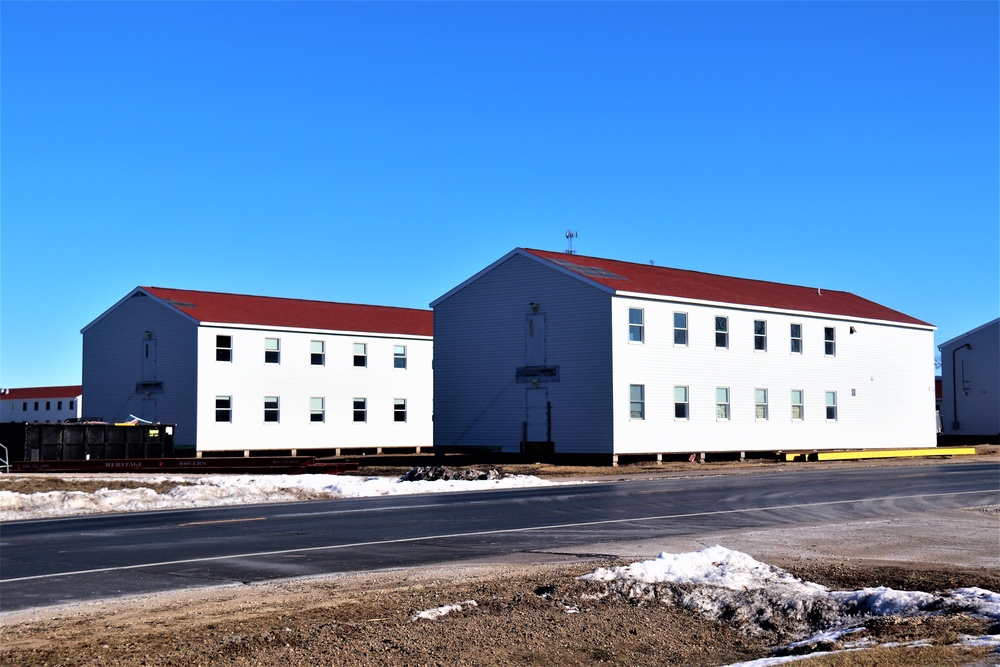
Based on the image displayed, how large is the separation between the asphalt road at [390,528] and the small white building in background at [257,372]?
2455 centimetres

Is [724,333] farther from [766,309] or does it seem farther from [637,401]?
[637,401]

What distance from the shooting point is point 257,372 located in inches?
1966

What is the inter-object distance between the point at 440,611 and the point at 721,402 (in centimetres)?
3502

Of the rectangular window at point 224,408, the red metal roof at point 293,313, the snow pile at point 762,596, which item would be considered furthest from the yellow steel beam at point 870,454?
the snow pile at point 762,596

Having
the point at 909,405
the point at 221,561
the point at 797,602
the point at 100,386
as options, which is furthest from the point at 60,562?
the point at 909,405

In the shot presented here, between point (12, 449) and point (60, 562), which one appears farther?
point (12, 449)

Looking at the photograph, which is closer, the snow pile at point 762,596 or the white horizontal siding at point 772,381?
the snow pile at point 762,596

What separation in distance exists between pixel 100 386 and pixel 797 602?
4862 cm

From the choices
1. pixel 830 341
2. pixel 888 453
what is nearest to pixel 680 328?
pixel 830 341

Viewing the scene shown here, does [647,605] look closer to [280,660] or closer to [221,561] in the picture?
[280,660]

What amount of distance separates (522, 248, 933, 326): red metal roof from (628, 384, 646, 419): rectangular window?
3525mm

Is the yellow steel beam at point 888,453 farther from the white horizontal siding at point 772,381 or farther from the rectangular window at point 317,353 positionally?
the rectangular window at point 317,353

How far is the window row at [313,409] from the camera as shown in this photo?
159 feet

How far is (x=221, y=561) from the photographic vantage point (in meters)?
13.9
